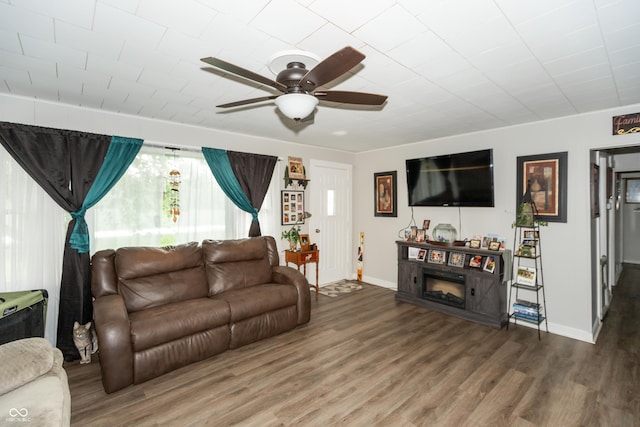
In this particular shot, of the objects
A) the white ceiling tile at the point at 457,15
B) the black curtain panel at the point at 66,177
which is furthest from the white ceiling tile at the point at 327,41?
the black curtain panel at the point at 66,177

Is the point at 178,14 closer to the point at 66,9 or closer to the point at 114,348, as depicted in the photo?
the point at 66,9

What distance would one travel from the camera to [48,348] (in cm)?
169

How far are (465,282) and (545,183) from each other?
1514mm

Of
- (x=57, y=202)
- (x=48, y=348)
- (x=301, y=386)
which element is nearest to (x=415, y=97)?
(x=301, y=386)

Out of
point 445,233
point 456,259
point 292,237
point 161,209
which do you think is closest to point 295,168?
point 292,237

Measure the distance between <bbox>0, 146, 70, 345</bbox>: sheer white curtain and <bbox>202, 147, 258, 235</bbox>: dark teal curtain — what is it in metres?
1.59

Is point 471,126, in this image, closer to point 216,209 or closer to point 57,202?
point 216,209

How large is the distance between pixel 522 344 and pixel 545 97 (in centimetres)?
250

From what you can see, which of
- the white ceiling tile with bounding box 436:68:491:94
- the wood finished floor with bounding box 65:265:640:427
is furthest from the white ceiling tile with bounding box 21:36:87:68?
the white ceiling tile with bounding box 436:68:491:94

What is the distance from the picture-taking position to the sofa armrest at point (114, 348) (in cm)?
228

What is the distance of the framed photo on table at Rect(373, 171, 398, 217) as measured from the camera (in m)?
5.13

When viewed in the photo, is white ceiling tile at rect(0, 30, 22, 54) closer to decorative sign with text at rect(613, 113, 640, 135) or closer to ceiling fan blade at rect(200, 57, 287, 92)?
ceiling fan blade at rect(200, 57, 287, 92)

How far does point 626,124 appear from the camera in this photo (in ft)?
9.87

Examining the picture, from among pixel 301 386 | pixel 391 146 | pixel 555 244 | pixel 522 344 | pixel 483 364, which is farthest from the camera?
pixel 391 146
